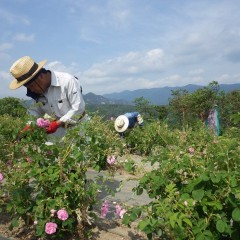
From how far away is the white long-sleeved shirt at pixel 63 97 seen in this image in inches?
135

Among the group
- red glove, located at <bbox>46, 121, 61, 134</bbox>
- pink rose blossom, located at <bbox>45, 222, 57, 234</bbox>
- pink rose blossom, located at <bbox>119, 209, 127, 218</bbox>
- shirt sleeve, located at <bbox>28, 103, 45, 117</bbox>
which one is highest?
shirt sleeve, located at <bbox>28, 103, 45, 117</bbox>

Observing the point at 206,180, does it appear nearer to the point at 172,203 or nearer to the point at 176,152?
the point at 172,203

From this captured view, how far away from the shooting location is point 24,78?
3311 mm

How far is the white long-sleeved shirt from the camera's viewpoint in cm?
342

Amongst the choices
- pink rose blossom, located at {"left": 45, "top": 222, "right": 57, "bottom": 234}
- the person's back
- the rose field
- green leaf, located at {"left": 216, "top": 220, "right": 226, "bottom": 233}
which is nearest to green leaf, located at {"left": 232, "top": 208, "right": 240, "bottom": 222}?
the rose field

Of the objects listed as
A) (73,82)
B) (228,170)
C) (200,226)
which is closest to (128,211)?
(200,226)

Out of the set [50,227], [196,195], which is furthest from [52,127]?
[196,195]

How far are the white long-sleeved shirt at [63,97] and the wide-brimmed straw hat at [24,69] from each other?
199mm

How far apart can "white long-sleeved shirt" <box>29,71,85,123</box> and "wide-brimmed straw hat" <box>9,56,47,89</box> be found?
0.65ft

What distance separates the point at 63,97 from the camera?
3475mm

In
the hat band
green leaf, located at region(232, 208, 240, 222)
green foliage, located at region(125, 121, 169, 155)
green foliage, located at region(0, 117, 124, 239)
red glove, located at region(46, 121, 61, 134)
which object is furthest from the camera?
green foliage, located at region(125, 121, 169, 155)

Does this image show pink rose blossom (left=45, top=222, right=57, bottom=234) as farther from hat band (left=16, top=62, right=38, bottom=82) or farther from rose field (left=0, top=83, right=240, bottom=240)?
hat band (left=16, top=62, right=38, bottom=82)

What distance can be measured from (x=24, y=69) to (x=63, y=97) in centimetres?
47

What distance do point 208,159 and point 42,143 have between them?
4.38 feet
